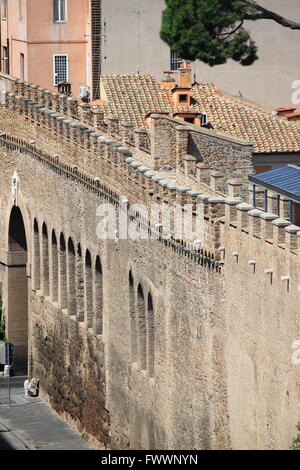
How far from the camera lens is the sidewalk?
49.1 metres

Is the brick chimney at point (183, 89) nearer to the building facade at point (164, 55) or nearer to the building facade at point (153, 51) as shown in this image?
the building facade at point (153, 51)

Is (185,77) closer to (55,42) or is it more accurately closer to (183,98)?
(183,98)

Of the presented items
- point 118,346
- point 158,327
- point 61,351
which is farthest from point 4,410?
point 158,327

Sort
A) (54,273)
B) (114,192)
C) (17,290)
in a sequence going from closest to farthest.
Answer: (114,192), (54,273), (17,290)

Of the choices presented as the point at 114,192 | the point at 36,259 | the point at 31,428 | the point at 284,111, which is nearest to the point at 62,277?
the point at 36,259

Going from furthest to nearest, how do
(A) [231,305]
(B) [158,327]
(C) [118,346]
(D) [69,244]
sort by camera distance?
(D) [69,244]
(C) [118,346]
(B) [158,327]
(A) [231,305]

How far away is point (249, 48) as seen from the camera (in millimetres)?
53625

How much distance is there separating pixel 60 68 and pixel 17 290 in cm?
1283

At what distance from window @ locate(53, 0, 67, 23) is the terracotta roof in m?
7.74

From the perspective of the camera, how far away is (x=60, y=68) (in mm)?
69000

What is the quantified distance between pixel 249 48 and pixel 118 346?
33.9 ft

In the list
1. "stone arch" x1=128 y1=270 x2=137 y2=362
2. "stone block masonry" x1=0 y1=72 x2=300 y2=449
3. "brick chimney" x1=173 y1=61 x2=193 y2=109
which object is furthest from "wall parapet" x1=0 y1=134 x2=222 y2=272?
"brick chimney" x1=173 y1=61 x2=193 y2=109

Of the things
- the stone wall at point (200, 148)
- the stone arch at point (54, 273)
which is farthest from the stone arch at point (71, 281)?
the stone wall at point (200, 148)
